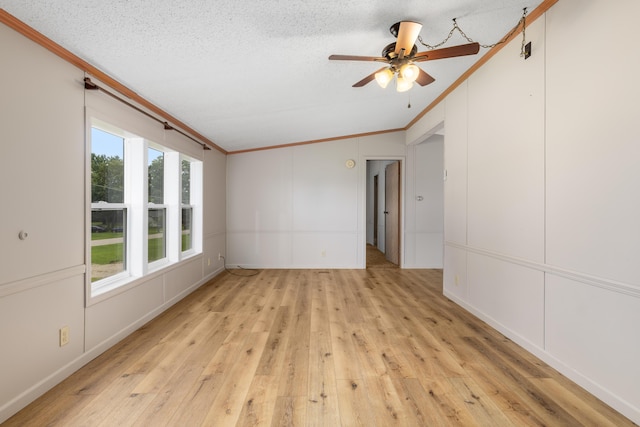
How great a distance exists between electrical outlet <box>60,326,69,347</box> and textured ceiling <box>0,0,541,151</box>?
190cm

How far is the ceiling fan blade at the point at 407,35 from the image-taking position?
1942 millimetres

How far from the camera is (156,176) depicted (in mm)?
3564

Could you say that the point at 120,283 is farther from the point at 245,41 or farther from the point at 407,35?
the point at 407,35

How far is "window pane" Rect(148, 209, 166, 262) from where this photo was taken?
134 inches

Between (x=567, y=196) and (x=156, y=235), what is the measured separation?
13.0 ft

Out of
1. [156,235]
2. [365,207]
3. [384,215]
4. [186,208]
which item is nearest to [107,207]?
[156,235]

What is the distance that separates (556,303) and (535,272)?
0.27 meters

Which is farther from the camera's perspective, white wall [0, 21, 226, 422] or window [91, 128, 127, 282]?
window [91, 128, 127, 282]

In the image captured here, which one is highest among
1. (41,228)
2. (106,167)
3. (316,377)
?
(106,167)

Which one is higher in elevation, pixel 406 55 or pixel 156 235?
pixel 406 55

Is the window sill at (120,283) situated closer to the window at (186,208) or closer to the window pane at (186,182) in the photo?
the window at (186,208)

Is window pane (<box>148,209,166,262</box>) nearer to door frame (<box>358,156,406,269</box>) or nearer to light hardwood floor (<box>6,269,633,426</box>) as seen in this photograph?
light hardwood floor (<box>6,269,633,426</box>)

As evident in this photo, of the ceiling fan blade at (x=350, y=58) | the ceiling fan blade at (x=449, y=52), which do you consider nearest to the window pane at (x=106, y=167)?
the ceiling fan blade at (x=350, y=58)

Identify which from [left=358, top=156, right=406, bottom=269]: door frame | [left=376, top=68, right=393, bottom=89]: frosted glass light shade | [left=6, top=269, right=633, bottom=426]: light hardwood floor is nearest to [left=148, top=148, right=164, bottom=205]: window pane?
[left=6, top=269, right=633, bottom=426]: light hardwood floor
